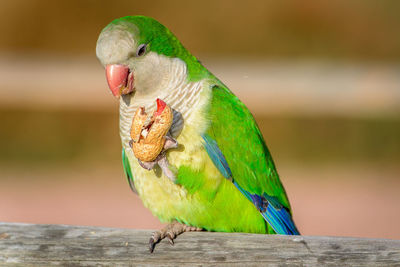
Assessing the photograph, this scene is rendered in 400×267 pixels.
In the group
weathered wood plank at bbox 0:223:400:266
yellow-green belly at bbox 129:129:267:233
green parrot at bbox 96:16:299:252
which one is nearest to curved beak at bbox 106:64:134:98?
green parrot at bbox 96:16:299:252

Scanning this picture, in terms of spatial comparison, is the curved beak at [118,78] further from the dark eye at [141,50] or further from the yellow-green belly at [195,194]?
the yellow-green belly at [195,194]

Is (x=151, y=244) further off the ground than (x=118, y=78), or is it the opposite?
(x=118, y=78)

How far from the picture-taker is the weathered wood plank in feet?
6.86

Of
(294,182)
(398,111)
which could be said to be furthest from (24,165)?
(398,111)

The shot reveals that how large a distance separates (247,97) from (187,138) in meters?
4.07

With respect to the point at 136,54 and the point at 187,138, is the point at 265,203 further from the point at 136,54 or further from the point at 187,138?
the point at 136,54

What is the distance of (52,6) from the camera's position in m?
7.09

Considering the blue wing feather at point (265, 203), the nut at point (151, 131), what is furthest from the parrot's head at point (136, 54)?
the blue wing feather at point (265, 203)

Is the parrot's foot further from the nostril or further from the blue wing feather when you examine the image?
the nostril

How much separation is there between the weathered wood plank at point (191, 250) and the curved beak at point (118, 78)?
0.65 meters

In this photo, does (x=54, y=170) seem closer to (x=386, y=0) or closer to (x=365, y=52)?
(x=365, y=52)

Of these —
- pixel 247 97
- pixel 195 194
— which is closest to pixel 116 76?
pixel 195 194

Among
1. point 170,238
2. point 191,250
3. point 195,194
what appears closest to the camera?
point 191,250

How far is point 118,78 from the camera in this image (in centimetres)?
254
